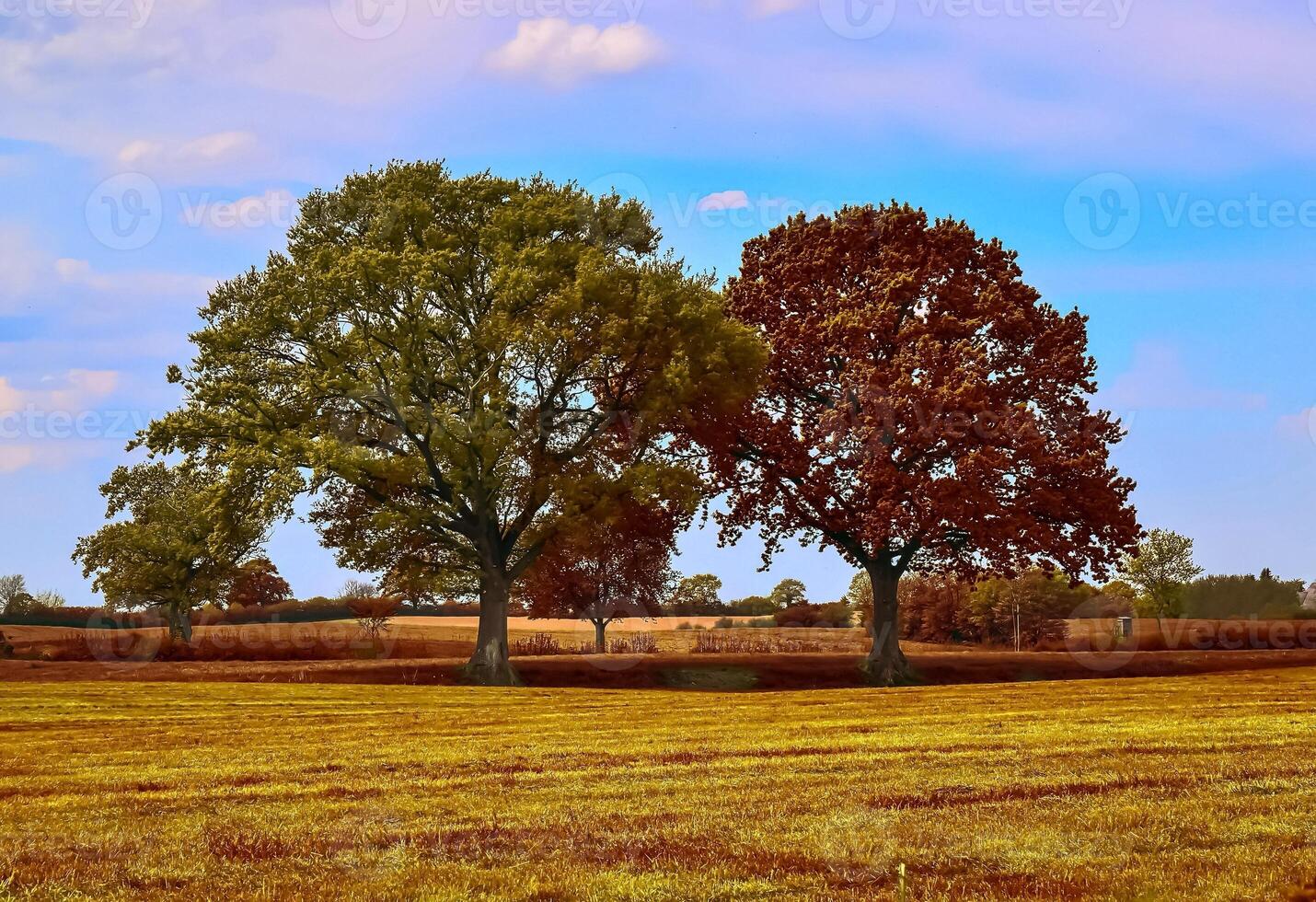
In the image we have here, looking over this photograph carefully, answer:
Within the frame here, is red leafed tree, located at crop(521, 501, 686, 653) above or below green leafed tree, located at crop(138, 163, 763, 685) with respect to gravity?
below

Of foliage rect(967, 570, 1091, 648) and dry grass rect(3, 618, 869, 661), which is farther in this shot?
foliage rect(967, 570, 1091, 648)

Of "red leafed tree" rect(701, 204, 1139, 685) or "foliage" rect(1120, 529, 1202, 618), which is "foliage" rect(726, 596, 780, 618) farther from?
"red leafed tree" rect(701, 204, 1139, 685)

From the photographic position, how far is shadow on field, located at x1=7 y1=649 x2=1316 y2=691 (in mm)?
40450

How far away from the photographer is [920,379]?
138ft

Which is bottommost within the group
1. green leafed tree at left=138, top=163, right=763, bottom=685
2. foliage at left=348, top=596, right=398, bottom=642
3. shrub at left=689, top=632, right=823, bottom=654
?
shrub at left=689, top=632, right=823, bottom=654

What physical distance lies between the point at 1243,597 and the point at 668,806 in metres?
66.9

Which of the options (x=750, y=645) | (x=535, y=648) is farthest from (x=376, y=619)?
(x=750, y=645)

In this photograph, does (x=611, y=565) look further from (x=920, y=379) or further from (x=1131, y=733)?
(x=1131, y=733)

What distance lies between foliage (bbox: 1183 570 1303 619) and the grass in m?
49.2

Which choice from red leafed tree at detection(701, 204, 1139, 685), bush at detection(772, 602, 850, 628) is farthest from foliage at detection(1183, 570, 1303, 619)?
red leafed tree at detection(701, 204, 1139, 685)

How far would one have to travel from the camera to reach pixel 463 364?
39.9 m

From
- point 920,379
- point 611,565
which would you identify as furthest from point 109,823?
point 611,565

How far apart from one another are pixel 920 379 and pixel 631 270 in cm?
1070

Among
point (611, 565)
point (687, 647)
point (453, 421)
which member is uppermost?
point (453, 421)
